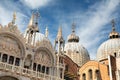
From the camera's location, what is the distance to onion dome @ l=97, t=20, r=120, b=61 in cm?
4591

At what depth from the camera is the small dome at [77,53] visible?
46.2 metres

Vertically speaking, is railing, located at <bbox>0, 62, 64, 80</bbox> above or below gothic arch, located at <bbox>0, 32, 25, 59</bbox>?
below

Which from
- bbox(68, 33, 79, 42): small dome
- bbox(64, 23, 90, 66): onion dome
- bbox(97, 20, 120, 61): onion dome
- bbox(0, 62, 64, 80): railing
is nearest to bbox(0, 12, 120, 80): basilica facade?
bbox(0, 62, 64, 80): railing

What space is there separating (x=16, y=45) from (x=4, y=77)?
4.20m

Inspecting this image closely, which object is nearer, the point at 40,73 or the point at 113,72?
the point at 40,73

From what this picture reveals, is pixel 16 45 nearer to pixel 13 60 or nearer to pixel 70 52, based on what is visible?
pixel 13 60

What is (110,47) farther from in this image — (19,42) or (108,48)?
(19,42)

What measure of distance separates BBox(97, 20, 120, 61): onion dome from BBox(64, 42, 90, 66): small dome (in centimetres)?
299

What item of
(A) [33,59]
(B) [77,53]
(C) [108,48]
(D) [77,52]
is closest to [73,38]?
(D) [77,52]

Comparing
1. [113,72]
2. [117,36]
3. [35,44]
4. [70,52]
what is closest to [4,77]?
[35,44]

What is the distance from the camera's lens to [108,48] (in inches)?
1847

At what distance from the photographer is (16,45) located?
80.7 ft

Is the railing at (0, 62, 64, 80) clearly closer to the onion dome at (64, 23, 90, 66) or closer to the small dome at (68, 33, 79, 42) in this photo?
the onion dome at (64, 23, 90, 66)

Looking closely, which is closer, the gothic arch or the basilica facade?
the basilica facade
